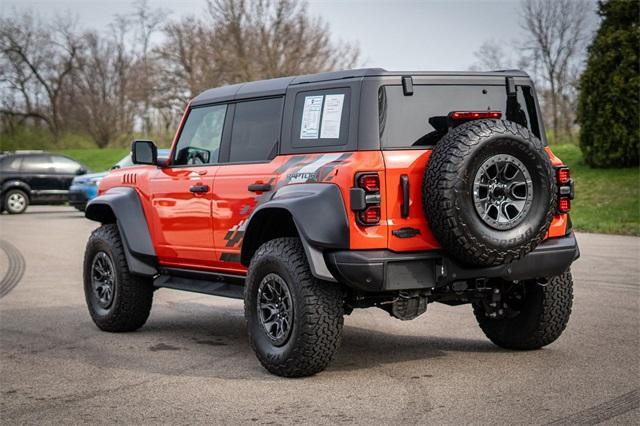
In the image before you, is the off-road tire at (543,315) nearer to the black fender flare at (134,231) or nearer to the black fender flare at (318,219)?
the black fender flare at (318,219)

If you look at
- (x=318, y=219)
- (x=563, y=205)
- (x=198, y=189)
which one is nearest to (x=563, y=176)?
(x=563, y=205)

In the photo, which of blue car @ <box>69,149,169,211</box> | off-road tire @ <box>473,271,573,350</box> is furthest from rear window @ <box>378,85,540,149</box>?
blue car @ <box>69,149,169,211</box>

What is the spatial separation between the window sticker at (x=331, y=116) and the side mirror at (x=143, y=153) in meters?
2.05

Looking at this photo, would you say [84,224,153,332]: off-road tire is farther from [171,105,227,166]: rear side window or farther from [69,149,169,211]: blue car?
[69,149,169,211]: blue car

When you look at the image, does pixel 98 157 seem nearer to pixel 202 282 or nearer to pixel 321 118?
pixel 202 282

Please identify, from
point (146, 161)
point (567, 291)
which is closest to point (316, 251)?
point (567, 291)

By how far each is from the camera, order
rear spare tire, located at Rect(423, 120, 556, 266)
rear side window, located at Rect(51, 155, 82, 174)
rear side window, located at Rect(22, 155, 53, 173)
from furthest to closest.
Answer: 1. rear side window, located at Rect(51, 155, 82, 174)
2. rear side window, located at Rect(22, 155, 53, 173)
3. rear spare tire, located at Rect(423, 120, 556, 266)

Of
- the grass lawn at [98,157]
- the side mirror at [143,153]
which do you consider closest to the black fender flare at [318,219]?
the side mirror at [143,153]

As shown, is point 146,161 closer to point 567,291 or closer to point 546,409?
point 567,291

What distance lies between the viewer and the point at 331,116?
6488mm

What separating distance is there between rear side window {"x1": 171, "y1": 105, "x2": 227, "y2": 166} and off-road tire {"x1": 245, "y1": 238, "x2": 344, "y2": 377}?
1537 millimetres

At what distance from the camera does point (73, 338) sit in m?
8.09

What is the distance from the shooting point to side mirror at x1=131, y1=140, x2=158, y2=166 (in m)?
8.06

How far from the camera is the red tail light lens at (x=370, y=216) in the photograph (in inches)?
235
